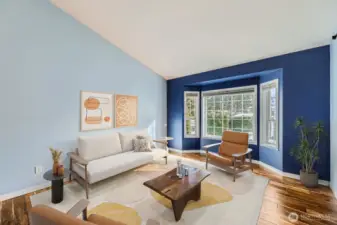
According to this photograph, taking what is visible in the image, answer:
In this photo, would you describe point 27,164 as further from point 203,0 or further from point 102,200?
point 203,0

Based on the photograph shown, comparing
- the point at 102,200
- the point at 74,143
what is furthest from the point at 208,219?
the point at 74,143

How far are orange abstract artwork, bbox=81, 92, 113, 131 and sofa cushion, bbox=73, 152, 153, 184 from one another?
0.83m

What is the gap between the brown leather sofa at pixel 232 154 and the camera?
328 cm

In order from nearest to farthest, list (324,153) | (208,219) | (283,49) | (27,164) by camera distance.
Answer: (208,219) → (27,164) → (324,153) → (283,49)

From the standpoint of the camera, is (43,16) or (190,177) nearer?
(190,177)

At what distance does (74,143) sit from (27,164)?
791 millimetres

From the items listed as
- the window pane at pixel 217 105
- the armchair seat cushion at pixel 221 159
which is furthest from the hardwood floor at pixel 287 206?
the window pane at pixel 217 105

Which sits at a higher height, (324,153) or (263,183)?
(324,153)

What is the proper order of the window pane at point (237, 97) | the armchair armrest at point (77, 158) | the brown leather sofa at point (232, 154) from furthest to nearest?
the window pane at point (237, 97) → the brown leather sofa at point (232, 154) → the armchair armrest at point (77, 158)

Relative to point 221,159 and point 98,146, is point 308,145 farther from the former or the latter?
point 98,146

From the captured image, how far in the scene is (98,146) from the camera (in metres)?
3.37

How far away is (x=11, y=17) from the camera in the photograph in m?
2.59

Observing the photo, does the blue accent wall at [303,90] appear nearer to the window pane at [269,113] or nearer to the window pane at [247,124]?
the window pane at [269,113]

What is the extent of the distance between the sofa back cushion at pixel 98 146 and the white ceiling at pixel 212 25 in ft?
7.64
